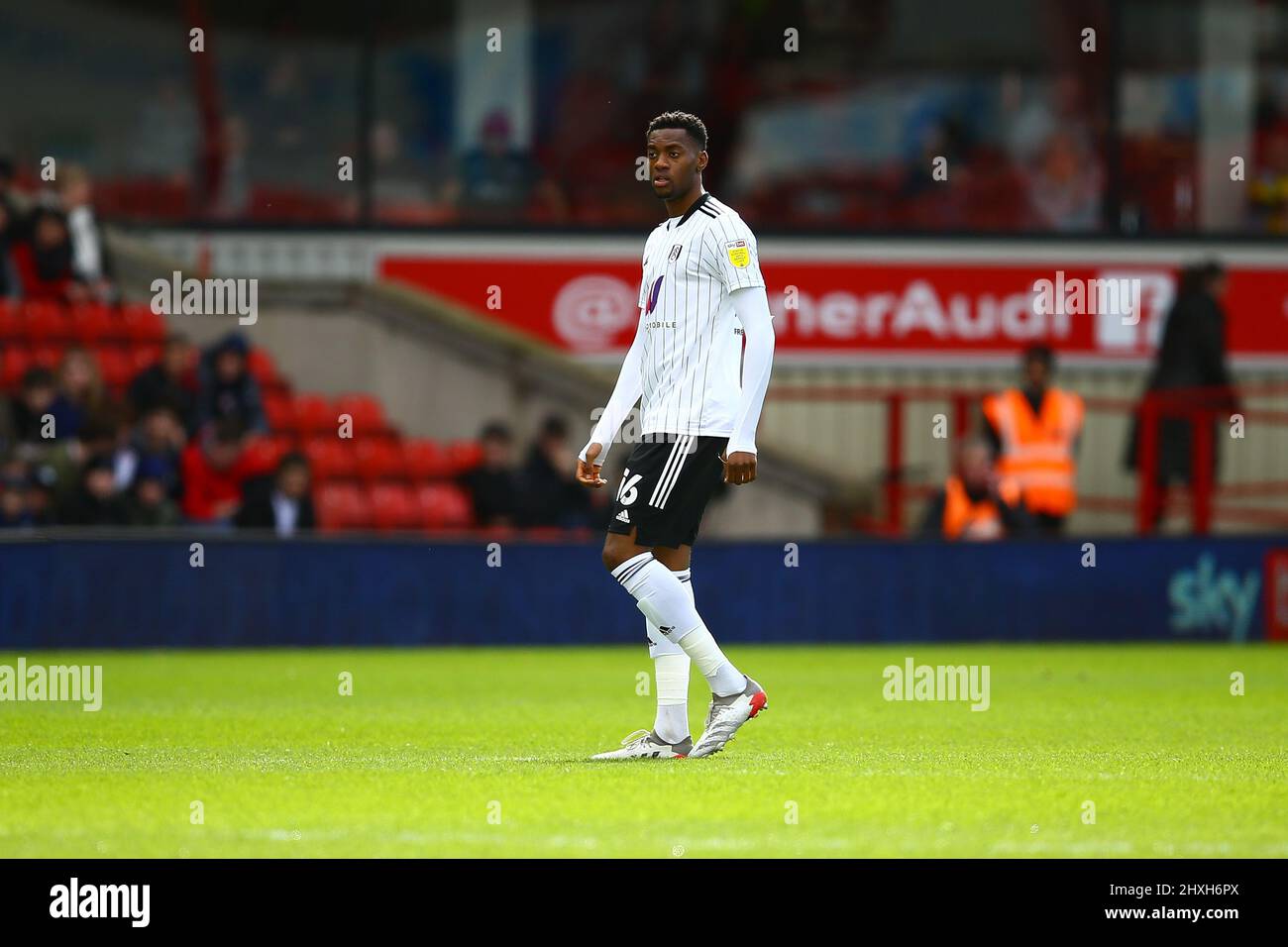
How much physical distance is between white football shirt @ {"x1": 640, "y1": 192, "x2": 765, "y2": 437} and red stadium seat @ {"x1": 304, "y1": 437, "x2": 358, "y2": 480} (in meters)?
9.58

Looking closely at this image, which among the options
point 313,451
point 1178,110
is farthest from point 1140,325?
point 313,451

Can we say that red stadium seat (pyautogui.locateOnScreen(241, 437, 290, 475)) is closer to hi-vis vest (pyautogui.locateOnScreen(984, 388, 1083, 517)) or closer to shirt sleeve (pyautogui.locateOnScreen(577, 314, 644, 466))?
hi-vis vest (pyautogui.locateOnScreen(984, 388, 1083, 517))

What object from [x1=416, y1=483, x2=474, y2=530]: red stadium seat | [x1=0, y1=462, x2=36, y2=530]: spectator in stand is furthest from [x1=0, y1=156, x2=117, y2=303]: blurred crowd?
[x1=0, y1=462, x2=36, y2=530]: spectator in stand

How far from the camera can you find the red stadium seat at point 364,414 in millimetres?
18438

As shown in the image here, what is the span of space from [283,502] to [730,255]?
26.4 ft

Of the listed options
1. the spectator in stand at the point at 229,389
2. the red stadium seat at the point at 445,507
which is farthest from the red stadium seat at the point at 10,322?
the red stadium seat at the point at 445,507

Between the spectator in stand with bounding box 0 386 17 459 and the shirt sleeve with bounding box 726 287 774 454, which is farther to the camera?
the spectator in stand with bounding box 0 386 17 459

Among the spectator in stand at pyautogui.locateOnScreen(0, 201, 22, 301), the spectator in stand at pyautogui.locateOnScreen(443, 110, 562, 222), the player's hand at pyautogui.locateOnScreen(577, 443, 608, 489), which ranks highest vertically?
the spectator in stand at pyautogui.locateOnScreen(443, 110, 562, 222)

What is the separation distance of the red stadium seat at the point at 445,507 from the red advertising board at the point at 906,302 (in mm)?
3728

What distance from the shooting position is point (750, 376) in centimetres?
811

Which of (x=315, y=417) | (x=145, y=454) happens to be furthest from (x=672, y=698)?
(x=315, y=417)

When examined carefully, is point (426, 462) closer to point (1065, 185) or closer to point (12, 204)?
point (12, 204)

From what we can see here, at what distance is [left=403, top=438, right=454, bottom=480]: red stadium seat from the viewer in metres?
17.9
